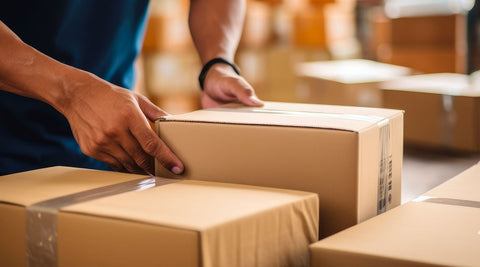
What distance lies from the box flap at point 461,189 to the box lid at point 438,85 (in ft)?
6.49

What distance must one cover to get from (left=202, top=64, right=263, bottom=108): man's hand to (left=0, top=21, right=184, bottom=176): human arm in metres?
0.30

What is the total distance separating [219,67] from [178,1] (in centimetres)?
282

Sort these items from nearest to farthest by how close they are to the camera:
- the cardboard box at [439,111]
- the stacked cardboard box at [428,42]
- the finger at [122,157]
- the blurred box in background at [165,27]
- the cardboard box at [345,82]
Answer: the finger at [122,157]
the cardboard box at [439,111]
the cardboard box at [345,82]
the blurred box in background at [165,27]
the stacked cardboard box at [428,42]

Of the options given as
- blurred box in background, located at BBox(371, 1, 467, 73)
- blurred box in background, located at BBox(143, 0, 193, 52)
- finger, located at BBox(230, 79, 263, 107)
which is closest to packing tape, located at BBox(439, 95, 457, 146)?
blurred box in background, located at BBox(371, 1, 467, 73)

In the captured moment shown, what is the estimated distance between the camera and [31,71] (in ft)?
3.55

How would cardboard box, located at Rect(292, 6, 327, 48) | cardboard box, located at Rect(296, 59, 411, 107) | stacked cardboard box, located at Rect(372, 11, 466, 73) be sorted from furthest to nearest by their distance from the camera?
cardboard box, located at Rect(292, 6, 327, 48) < stacked cardboard box, located at Rect(372, 11, 466, 73) < cardboard box, located at Rect(296, 59, 411, 107)

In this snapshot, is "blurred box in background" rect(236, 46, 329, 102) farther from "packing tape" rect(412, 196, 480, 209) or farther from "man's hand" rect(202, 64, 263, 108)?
"packing tape" rect(412, 196, 480, 209)

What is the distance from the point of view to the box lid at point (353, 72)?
12.8 feet

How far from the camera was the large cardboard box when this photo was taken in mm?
737

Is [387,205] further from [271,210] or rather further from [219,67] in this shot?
[219,67]

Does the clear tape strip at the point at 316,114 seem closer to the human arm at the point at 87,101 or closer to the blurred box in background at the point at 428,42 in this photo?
the human arm at the point at 87,101

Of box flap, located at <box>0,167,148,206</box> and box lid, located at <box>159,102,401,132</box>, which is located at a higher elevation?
box lid, located at <box>159,102,401,132</box>

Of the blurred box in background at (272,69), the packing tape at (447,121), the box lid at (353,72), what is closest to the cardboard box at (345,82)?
the box lid at (353,72)

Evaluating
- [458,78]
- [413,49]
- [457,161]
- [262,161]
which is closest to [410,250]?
[262,161]
